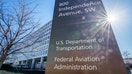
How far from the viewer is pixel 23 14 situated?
4.44 metres

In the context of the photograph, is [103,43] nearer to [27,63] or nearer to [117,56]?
[117,56]

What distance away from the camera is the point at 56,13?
217 cm

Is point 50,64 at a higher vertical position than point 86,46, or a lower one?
lower

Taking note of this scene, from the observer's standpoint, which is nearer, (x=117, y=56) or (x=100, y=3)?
(x=117, y=56)

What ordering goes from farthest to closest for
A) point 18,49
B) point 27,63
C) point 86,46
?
point 27,63
point 18,49
point 86,46

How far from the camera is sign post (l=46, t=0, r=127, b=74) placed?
1.57m

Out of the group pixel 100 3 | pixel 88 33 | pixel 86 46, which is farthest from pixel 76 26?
pixel 100 3

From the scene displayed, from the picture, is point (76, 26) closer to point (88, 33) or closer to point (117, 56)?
point (88, 33)

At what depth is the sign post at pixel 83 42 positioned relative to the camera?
157 cm

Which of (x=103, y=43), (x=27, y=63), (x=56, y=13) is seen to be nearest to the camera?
(x=103, y=43)

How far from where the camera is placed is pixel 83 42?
1.80 meters

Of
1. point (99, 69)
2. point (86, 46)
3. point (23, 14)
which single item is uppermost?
point (23, 14)

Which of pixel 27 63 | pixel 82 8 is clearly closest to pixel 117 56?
pixel 82 8

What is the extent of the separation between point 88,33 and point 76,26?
0.72 feet
